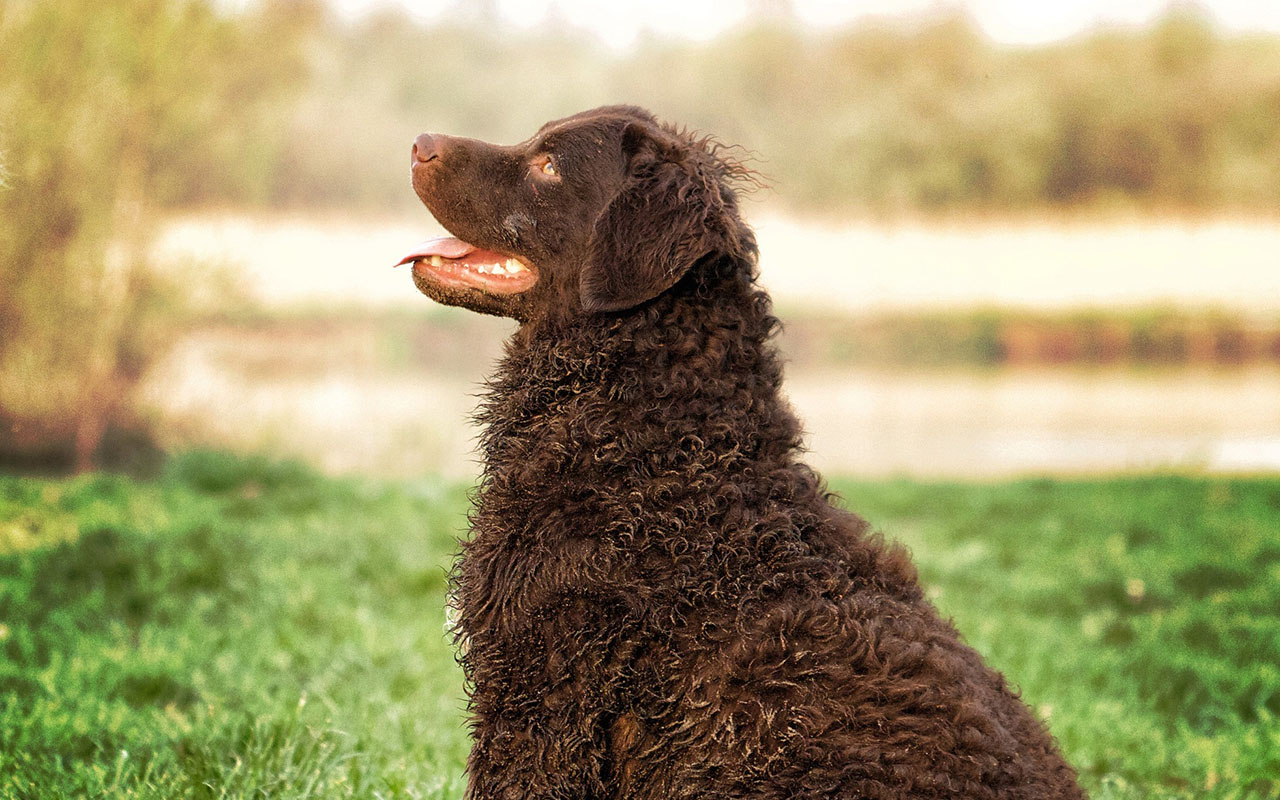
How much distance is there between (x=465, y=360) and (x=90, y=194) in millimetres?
10830

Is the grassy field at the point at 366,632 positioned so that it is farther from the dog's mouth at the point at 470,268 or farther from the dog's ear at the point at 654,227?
the dog's ear at the point at 654,227

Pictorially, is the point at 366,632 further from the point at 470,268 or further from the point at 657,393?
the point at 657,393

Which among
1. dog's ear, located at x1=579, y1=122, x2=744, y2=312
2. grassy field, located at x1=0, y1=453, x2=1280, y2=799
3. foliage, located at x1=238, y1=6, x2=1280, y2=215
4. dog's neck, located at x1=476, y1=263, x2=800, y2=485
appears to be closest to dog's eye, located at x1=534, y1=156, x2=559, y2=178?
dog's ear, located at x1=579, y1=122, x2=744, y2=312

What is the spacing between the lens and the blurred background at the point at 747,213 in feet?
39.4

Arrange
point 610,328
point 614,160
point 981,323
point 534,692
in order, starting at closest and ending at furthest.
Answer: point 534,692 → point 610,328 → point 614,160 → point 981,323

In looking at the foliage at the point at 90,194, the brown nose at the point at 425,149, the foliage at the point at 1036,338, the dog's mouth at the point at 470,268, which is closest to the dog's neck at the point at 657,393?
the dog's mouth at the point at 470,268

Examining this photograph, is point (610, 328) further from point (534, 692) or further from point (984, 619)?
point (984, 619)

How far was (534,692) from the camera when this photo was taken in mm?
2922

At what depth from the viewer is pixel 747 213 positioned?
154 inches

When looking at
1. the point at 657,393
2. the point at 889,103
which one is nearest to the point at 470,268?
the point at 657,393

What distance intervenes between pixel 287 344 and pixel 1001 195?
1825cm

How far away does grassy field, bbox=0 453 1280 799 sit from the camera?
13.6 feet

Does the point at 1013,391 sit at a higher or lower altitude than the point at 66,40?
lower

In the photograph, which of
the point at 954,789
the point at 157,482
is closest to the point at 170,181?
the point at 157,482
